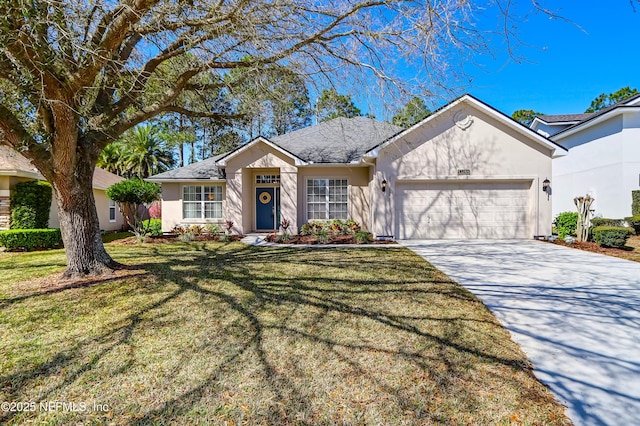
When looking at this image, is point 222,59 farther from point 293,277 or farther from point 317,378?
point 317,378

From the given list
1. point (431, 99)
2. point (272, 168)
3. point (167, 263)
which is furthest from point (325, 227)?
point (431, 99)

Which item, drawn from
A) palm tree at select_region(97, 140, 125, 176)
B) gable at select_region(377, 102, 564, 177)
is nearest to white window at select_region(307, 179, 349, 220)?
gable at select_region(377, 102, 564, 177)

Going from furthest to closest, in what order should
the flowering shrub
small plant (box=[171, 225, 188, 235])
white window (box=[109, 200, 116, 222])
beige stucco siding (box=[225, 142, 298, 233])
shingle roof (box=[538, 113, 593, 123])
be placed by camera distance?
the flowering shrub
shingle roof (box=[538, 113, 593, 123])
white window (box=[109, 200, 116, 222])
small plant (box=[171, 225, 188, 235])
beige stucco siding (box=[225, 142, 298, 233])

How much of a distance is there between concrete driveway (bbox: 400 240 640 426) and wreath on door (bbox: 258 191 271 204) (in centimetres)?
809

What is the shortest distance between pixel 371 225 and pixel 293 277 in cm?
695

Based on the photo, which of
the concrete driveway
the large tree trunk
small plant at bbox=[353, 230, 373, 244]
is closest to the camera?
the concrete driveway

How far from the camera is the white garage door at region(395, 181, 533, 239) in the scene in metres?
12.3

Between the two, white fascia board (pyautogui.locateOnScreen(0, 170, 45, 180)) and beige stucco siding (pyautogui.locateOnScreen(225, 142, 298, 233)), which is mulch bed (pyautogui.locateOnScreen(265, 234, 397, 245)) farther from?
white fascia board (pyautogui.locateOnScreen(0, 170, 45, 180))

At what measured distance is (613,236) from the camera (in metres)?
10.2

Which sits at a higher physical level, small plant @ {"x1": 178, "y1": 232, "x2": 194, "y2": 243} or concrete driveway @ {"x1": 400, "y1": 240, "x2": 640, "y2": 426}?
small plant @ {"x1": 178, "y1": 232, "x2": 194, "y2": 243}

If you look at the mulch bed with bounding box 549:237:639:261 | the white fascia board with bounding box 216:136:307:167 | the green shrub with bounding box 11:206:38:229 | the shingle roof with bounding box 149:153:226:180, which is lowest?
the mulch bed with bounding box 549:237:639:261

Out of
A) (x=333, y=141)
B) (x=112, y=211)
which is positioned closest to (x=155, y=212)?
(x=112, y=211)

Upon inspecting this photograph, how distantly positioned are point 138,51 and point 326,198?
8.89m

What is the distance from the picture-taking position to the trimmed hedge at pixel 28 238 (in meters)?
10.8
